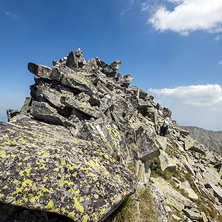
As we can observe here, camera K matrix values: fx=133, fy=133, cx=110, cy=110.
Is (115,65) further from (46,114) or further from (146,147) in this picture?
(46,114)

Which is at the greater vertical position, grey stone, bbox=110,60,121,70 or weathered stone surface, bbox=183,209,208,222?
grey stone, bbox=110,60,121,70

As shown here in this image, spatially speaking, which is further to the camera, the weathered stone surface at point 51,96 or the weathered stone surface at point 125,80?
the weathered stone surface at point 125,80

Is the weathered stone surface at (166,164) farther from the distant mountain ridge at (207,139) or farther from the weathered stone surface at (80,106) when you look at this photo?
the distant mountain ridge at (207,139)

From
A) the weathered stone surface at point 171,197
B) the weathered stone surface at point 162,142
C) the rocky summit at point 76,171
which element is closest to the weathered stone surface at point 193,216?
the rocky summit at point 76,171

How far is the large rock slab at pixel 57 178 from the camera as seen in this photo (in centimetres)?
451

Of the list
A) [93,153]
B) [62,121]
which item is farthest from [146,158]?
[62,121]

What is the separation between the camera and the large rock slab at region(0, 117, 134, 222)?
14.8ft

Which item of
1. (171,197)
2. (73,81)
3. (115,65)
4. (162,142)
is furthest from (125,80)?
(171,197)

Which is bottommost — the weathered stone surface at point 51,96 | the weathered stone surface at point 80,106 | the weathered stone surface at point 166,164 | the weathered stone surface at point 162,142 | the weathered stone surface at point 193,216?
the weathered stone surface at point 193,216

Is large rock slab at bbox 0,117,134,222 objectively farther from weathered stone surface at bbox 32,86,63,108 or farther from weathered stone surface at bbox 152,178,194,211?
weathered stone surface at bbox 152,178,194,211

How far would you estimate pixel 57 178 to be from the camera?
17.0 ft

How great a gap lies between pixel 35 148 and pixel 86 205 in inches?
129

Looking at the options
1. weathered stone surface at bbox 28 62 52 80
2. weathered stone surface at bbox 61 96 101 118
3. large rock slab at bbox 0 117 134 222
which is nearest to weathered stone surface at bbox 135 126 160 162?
weathered stone surface at bbox 61 96 101 118

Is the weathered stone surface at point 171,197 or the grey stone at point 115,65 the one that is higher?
the grey stone at point 115,65
